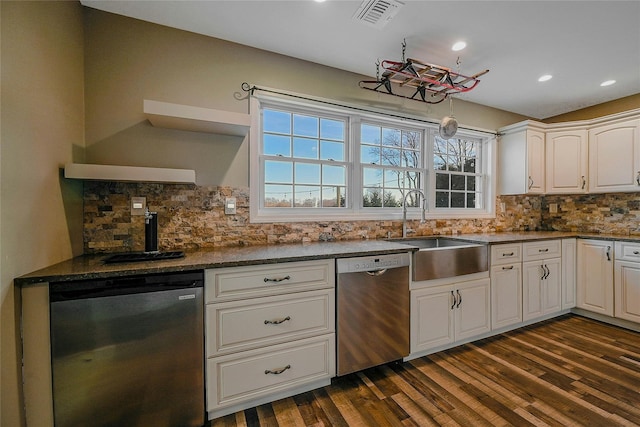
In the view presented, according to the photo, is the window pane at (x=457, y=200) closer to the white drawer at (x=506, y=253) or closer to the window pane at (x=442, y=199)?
the window pane at (x=442, y=199)

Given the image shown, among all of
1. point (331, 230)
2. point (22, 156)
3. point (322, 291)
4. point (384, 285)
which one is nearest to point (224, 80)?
point (22, 156)

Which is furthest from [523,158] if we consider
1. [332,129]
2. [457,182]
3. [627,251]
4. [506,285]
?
[332,129]

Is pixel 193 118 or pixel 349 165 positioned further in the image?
pixel 349 165

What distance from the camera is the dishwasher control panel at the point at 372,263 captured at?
178cm

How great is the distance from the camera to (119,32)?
184cm

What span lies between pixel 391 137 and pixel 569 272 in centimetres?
247

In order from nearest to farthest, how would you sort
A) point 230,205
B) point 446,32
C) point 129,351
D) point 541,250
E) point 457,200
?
point 129,351 → point 446,32 → point 230,205 → point 541,250 → point 457,200

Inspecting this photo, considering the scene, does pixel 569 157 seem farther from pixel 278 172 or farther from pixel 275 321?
pixel 275 321

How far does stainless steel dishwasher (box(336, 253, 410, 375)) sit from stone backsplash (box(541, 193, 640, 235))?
10.2 ft

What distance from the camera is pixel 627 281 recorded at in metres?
2.62

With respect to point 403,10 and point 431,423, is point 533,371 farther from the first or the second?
point 403,10

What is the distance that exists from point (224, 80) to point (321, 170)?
1104 mm

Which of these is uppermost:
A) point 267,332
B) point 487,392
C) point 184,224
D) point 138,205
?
point 138,205

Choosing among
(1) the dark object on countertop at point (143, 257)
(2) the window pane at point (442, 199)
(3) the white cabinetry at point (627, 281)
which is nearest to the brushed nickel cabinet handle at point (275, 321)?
(1) the dark object on countertop at point (143, 257)
